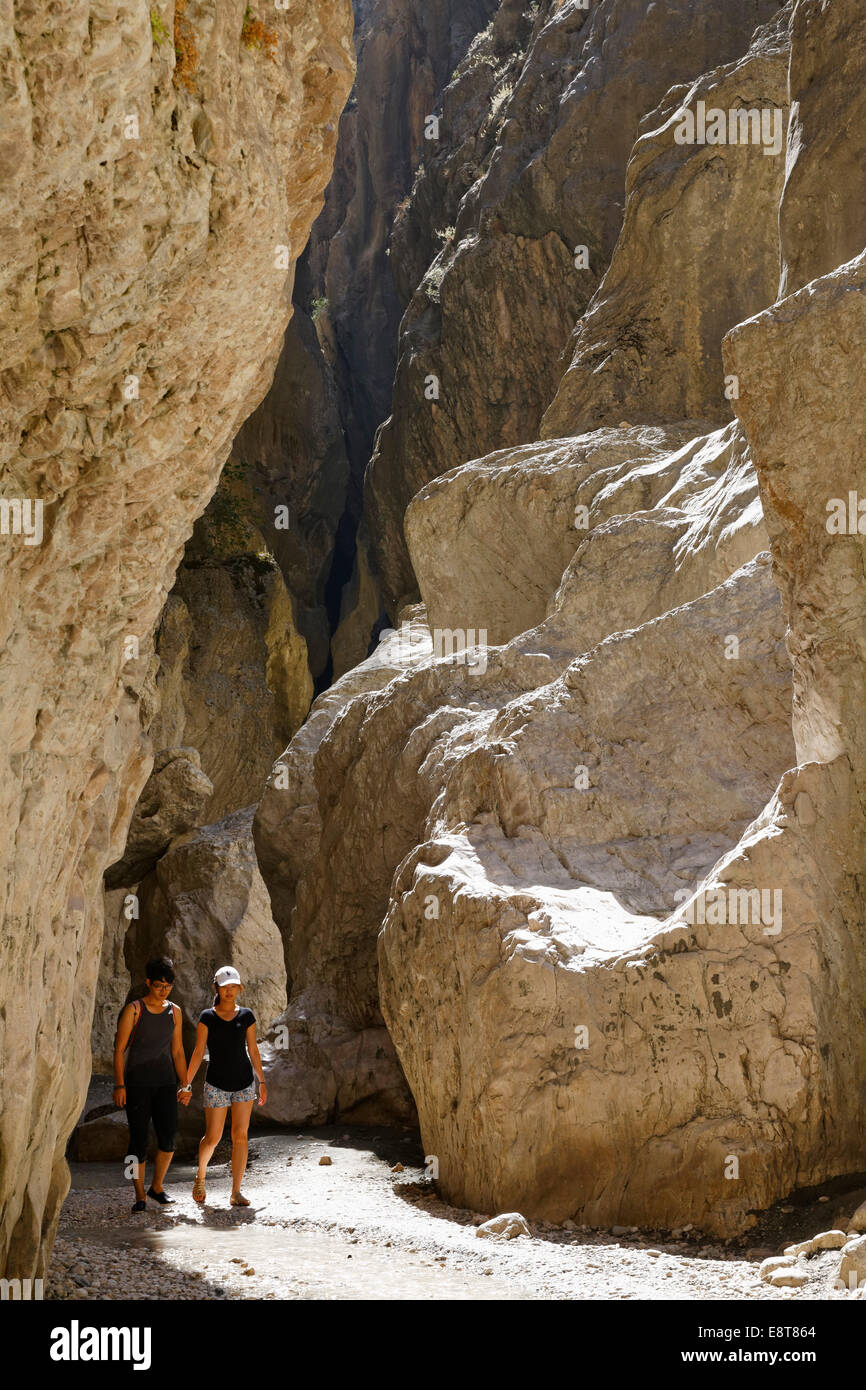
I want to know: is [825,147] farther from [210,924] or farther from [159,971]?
[210,924]

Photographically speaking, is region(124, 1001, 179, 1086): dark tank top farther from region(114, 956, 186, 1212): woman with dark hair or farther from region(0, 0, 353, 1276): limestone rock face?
region(0, 0, 353, 1276): limestone rock face

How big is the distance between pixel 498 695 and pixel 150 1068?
4.84 metres

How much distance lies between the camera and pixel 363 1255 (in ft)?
18.1

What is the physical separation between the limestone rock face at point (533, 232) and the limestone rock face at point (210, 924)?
10.6m

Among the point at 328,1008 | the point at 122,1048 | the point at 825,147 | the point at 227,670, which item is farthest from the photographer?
the point at 227,670

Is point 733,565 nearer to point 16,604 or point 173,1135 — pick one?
point 173,1135

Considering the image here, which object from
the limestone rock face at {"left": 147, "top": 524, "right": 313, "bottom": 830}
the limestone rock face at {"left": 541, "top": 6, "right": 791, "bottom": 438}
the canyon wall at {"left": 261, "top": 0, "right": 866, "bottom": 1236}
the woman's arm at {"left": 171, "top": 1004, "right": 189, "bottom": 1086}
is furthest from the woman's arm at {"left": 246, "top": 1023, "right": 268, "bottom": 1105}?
the limestone rock face at {"left": 147, "top": 524, "right": 313, "bottom": 830}

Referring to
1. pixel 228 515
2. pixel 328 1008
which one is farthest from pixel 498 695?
pixel 228 515

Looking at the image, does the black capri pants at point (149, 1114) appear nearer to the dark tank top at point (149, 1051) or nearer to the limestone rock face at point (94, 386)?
the dark tank top at point (149, 1051)

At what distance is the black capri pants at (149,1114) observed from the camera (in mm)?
6930

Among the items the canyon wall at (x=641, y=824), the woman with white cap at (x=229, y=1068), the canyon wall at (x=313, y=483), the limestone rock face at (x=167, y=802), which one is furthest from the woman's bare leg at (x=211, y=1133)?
the canyon wall at (x=313, y=483)

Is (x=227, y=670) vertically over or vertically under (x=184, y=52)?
over

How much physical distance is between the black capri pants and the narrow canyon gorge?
0.44 m
